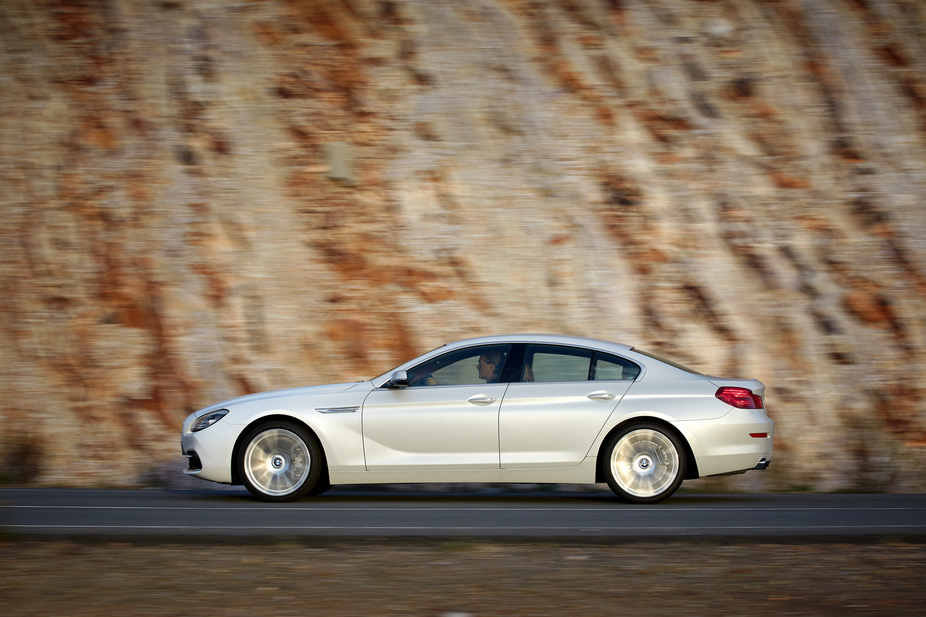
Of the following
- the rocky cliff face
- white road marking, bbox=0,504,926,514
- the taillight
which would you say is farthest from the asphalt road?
the rocky cliff face

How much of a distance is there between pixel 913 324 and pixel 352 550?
11.0m

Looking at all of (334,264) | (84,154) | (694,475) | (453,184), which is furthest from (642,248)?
(84,154)

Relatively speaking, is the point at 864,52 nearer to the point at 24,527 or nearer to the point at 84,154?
the point at 84,154

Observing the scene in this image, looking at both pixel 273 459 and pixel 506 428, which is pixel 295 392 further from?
pixel 506 428

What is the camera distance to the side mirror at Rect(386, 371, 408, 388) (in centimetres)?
862

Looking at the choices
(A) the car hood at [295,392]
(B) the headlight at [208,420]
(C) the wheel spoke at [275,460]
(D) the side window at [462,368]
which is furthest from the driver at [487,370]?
(B) the headlight at [208,420]

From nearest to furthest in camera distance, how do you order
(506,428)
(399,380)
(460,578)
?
(460,578) < (506,428) < (399,380)

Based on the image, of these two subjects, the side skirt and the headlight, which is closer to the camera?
the side skirt

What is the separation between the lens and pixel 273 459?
8812mm

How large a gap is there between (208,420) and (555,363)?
3.10 metres

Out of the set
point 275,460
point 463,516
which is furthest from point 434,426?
point 275,460

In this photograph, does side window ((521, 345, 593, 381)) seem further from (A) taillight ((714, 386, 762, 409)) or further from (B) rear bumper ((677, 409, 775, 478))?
(A) taillight ((714, 386, 762, 409))

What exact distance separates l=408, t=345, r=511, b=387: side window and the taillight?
1.86 metres

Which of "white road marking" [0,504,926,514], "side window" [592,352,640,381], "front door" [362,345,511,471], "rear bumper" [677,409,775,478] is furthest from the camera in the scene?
"side window" [592,352,640,381]
